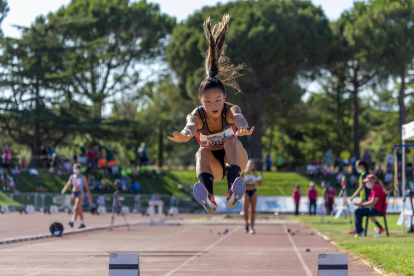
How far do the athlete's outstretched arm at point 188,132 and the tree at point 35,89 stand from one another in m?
38.2

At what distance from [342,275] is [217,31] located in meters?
4.30

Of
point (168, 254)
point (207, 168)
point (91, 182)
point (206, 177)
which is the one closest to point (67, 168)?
point (91, 182)

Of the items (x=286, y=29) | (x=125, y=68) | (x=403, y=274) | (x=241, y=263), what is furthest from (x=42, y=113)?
(x=403, y=274)

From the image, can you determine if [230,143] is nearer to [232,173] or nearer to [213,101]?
[232,173]

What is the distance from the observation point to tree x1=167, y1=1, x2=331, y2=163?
3467cm

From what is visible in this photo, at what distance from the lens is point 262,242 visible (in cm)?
1442

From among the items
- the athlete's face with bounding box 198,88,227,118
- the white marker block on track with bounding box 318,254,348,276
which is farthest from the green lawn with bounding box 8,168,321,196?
the white marker block on track with bounding box 318,254,348,276

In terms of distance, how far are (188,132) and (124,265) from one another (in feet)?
6.16

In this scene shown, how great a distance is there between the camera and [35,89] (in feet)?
148

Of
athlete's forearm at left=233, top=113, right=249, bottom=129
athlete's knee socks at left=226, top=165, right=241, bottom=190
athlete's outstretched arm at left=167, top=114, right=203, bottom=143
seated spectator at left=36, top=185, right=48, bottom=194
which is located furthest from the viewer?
seated spectator at left=36, top=185, right=48, bottom=194

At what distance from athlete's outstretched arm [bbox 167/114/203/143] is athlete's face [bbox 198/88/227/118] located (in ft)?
0.73

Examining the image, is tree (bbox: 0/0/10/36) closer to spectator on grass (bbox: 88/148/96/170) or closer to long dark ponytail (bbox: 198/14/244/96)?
spectator on grass (bbox: 88/148/96/170)

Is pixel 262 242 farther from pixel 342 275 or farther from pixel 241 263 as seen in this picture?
pixel 342 275

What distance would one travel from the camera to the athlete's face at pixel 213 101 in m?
7.97
